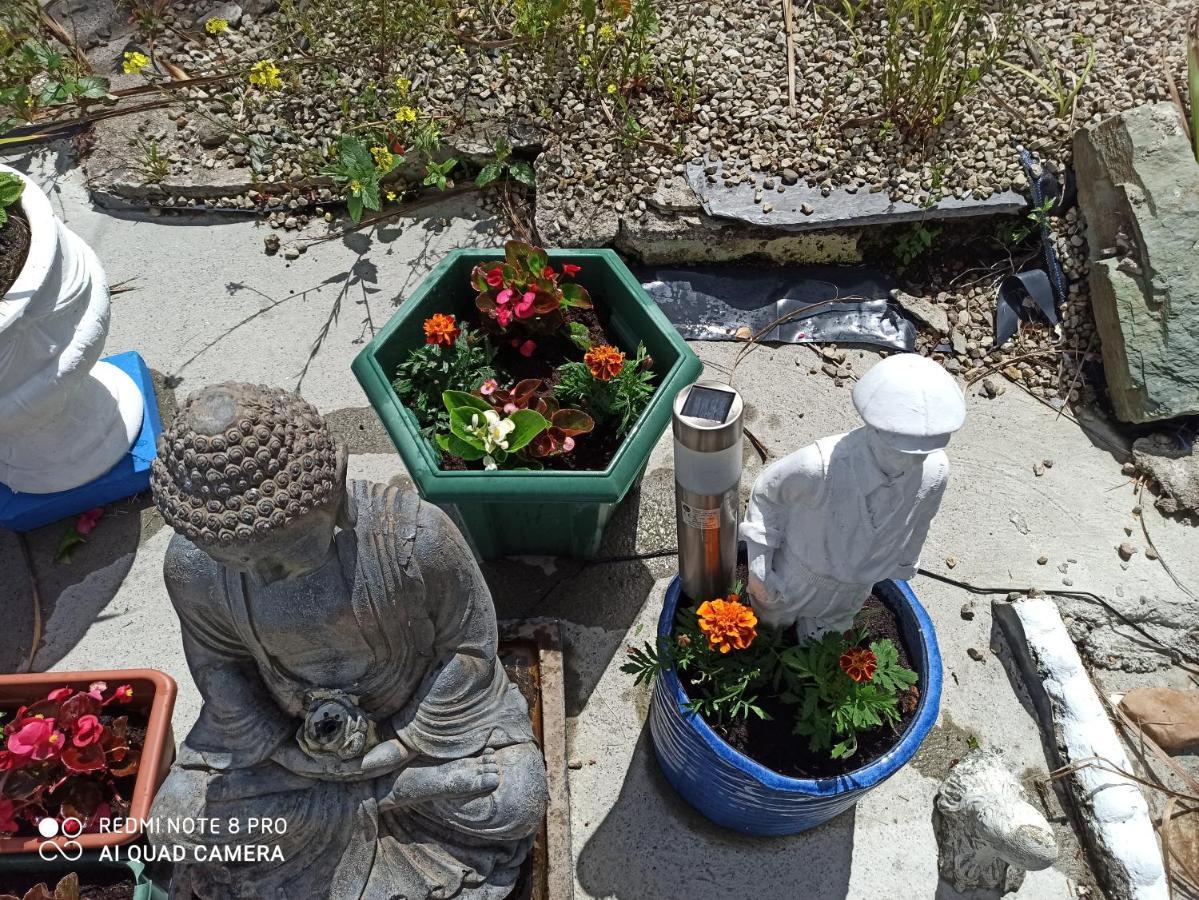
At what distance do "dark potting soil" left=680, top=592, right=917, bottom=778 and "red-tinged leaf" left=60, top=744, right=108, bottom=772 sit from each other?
152 cm

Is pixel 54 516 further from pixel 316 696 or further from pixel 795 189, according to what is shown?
pixel 795 189

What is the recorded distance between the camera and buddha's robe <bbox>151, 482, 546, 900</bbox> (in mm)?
1699

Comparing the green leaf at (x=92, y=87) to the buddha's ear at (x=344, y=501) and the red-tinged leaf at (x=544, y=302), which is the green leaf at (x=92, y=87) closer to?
the red-tinged leaf at (x=544, y=302)

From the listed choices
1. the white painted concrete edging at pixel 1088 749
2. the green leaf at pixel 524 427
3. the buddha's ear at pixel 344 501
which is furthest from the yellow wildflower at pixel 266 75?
the white painted concrete edging at pixel 1088 749

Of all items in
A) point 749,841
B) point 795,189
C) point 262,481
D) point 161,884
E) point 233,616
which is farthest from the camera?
point 795,189

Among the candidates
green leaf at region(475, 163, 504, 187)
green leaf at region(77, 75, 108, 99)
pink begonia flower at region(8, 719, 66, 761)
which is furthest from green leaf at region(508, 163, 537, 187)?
pink begonia flower at region(8, 719, 66, 761)

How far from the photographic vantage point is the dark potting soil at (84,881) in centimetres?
224

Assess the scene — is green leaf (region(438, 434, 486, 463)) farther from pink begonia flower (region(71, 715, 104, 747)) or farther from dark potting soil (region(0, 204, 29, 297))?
dark potting soil (region(0, 204, 29, 297))

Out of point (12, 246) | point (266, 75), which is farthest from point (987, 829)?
point (266, 75)

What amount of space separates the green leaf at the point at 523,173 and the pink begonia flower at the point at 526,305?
133cm

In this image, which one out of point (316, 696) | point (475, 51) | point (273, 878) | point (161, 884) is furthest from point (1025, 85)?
point (161, 884)

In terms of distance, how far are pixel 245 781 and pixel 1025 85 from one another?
4060 mm

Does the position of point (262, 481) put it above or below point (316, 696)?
above

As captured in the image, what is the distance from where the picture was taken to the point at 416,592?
5.80 feet
